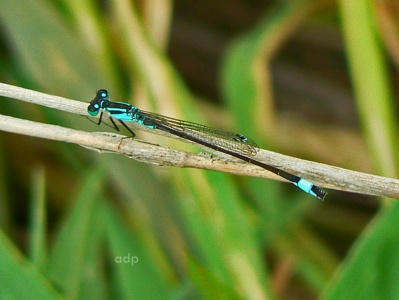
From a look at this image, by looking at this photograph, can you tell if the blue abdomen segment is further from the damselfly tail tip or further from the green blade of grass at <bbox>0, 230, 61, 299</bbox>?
the green blade of grass at <bbox>0, 230, 61, 299</bbox>

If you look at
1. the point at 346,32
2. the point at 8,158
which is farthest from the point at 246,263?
the point at 8,158

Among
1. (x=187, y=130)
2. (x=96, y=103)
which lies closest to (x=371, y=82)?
(x=187, y=130)

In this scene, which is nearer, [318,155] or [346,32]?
[346,32]

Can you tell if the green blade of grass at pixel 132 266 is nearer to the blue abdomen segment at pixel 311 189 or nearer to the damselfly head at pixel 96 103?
the damselfly head at pixel 96 103

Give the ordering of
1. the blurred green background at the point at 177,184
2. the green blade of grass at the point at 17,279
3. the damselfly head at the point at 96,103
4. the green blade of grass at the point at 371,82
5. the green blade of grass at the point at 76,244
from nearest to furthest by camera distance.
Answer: the green blade of grass at the point at 17,279, the damselfly head at the point at 96,103, the blurred green background at the point at 177,184, the green blade of grass at the point at 76,244, the green blade of grass at the point at 371,82

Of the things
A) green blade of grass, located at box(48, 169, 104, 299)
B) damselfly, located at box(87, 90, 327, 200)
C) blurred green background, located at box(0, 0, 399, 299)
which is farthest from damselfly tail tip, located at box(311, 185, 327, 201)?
green blade of grass, located at box(48, 169, 104, 299)

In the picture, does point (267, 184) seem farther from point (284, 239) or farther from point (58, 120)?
point (58, 120)

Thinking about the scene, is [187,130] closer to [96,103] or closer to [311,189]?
[96,103]

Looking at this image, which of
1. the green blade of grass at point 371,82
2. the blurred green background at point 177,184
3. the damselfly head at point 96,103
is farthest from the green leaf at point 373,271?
the damselfly head at point 96,103
